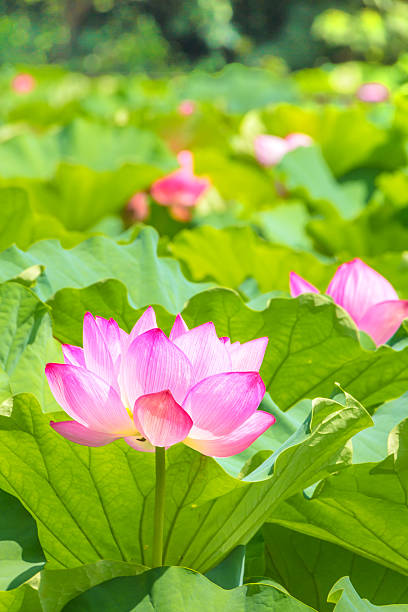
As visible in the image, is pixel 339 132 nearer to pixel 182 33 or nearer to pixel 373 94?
pixel 373 94

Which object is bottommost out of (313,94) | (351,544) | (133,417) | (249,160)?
(313,94)

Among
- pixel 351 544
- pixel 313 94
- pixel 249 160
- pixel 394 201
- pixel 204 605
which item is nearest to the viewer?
pixel 204 605

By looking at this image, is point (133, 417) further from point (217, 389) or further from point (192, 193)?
point (192, 193)

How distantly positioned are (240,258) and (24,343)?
2.56 feet

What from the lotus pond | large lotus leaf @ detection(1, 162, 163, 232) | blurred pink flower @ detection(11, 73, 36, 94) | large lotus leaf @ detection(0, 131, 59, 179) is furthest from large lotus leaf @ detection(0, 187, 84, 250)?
blurred pink flower @ detection(11, 73, 36, 94)

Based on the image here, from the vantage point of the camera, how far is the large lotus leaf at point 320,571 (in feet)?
2.50

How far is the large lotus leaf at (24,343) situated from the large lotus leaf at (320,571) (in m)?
0.25

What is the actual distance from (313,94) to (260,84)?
30 cm

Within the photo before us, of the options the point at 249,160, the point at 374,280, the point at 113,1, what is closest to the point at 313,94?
the point at 249,160

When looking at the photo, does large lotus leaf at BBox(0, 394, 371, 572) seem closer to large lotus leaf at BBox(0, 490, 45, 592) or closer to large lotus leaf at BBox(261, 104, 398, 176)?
large lotus leaf at BBox(0, 490, 45, 592)

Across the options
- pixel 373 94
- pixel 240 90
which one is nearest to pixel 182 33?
pixel 240 90

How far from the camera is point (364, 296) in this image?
39.1 inches

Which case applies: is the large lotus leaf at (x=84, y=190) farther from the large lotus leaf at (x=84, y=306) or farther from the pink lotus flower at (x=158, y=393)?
the pink lotus flower at (x=158, y=393)

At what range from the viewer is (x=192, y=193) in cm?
204
